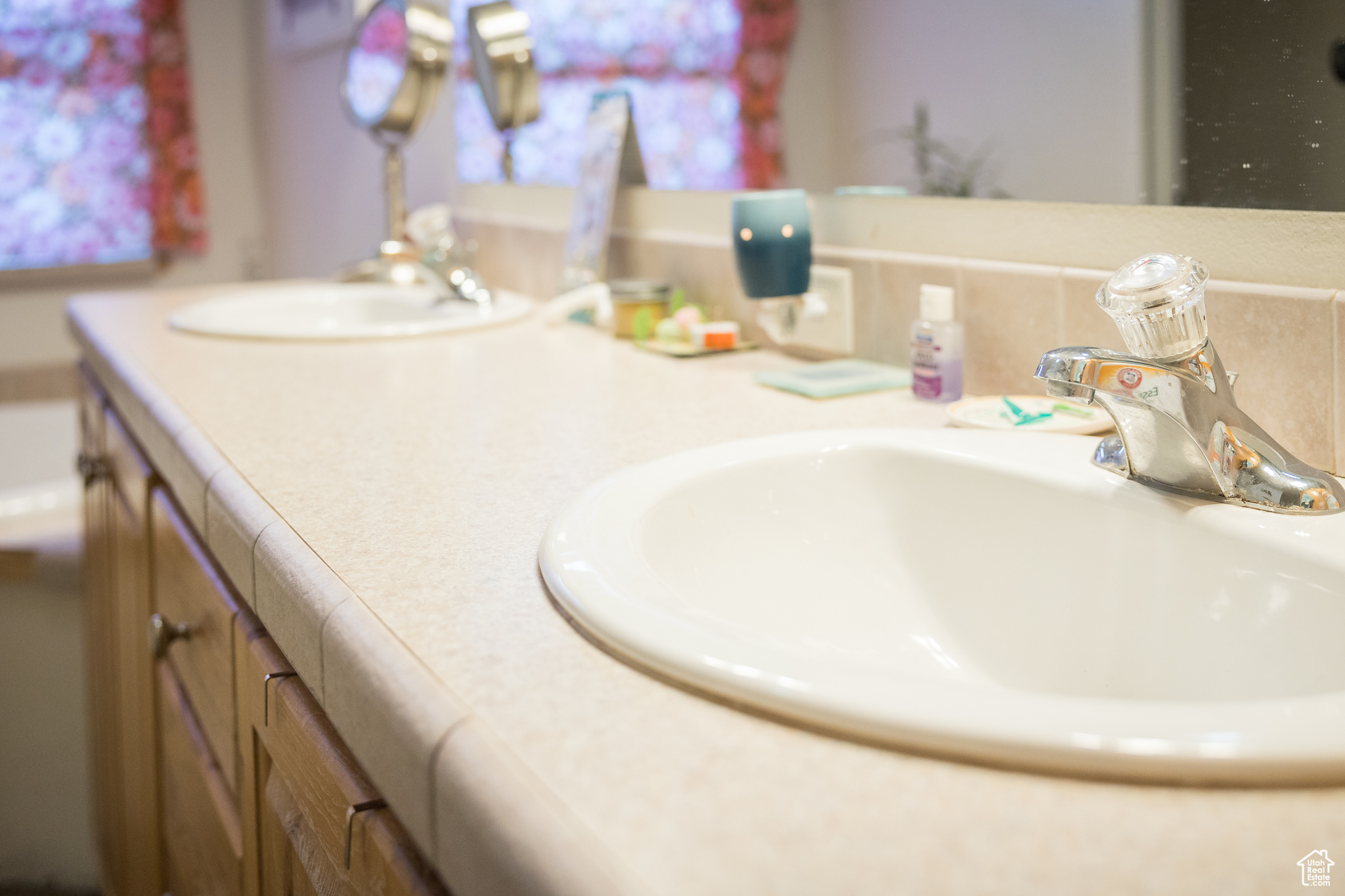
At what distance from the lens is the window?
4.09ft

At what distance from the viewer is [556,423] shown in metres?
0.93

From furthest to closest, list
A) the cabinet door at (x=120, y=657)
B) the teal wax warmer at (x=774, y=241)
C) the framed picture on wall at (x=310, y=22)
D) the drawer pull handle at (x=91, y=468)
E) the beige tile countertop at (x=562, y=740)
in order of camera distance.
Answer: the framed picture on wall at (x=310, y=22)
the drawer pull handle at (x=91, y=468)
the cabinet door at (x=120, y=657)
the teal wax warmer at (x=774, y=241)
the beige tile countertop at (x=562, y=740)

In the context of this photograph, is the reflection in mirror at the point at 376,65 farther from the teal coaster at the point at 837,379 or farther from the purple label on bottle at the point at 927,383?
the purple label on bottle at the point at 927,383

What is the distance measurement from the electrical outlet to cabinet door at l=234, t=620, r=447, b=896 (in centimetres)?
61

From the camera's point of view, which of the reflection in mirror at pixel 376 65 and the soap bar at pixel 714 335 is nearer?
the soap bar at pixel 714 335

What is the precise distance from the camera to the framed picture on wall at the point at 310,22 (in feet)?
7.48

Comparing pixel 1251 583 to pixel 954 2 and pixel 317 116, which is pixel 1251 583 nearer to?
pixel 954 2

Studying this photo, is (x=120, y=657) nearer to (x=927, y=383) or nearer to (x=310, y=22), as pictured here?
(x=927, y=383)

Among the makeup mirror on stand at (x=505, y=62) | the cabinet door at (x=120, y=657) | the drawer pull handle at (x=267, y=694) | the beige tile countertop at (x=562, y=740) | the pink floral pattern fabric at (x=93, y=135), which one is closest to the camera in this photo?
the beige tile countertop at (x=562, y=740)

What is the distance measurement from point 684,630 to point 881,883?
158 millimetres

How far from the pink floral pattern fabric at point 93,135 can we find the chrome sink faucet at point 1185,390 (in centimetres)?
330

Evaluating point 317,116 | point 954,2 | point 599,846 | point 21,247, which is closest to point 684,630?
point 599,846

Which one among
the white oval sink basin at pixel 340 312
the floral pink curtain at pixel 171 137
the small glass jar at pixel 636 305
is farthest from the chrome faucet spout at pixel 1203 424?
the floral pink curtain at pixel 171 137

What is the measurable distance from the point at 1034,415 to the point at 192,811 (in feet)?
2.48
